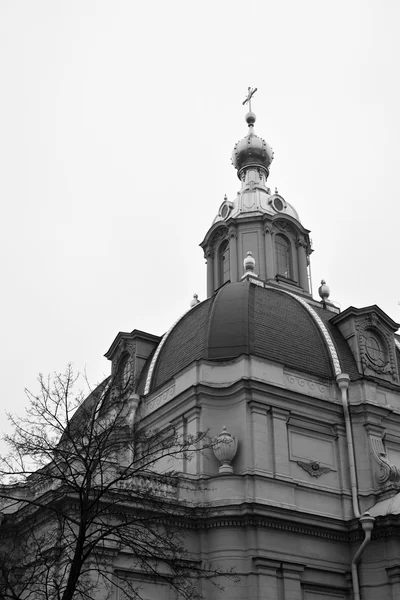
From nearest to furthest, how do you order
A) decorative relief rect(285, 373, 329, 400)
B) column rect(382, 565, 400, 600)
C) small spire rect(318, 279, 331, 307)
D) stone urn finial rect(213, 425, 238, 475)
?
1. column rect(382, 565, 400, 600)
2. stone urn finial rect(213, 425, 238, 475)
3. decorative relief rect(285, 373, 329, 400)
4. small spire rect(318, 279, 331, 307)

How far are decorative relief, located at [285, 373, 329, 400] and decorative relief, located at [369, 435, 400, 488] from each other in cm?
216

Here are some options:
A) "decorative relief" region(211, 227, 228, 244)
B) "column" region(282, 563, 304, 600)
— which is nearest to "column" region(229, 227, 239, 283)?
"decorative relief" region(211, 227, 228, 244)

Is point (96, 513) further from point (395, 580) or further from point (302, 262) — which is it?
point (302, 262)

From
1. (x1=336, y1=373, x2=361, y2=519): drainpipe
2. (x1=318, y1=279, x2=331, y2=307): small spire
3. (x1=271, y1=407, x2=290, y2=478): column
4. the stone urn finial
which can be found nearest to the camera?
the stone urn finial

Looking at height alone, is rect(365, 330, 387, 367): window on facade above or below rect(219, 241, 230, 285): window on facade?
below

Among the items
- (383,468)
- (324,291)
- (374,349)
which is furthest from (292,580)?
(324,291)


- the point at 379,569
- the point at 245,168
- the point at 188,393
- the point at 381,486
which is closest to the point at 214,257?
the point at 245,168

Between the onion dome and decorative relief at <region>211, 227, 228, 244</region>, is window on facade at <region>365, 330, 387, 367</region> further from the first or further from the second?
the onion dome

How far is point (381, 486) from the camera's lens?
27000 mm

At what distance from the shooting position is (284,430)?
26750 millimetres

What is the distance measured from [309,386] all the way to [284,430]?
220 centimetres

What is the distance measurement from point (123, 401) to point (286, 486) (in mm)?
7965

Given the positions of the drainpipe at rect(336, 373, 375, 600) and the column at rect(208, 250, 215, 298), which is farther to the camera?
the column at rect(208, 250, 215, 298)

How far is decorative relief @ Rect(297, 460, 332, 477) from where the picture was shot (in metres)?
26.6
